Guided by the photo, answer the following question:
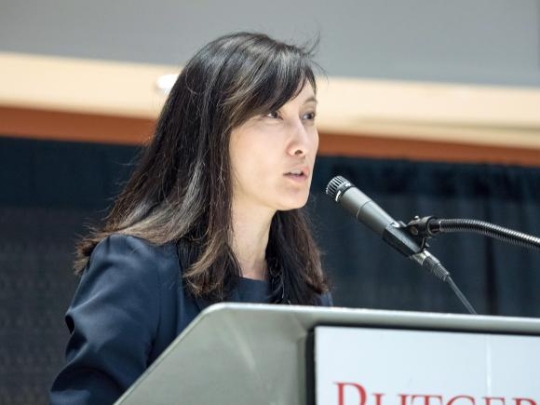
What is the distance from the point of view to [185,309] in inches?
63.7

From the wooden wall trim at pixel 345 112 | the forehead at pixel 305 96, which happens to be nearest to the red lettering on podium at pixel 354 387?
the forehead at pixel 305 96

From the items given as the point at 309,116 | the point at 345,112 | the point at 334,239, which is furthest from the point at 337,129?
the point at 309,116

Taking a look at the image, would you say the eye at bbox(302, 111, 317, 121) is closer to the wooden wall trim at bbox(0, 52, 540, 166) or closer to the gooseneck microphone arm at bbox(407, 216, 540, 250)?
the gooseneck microphone arm at bbox(407, 216, 540, 250)

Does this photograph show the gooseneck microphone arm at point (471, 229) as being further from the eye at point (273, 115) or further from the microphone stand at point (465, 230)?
the eye at point (273, 115)

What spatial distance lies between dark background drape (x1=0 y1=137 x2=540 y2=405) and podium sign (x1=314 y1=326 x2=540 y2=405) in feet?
8.85

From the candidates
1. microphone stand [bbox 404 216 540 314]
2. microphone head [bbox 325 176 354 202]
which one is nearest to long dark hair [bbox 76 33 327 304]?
microphone head [bbox 325 176 354 202]

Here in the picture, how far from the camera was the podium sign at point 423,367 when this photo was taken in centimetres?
108

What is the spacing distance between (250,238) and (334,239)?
231cm

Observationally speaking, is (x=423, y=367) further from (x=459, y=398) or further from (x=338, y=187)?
(x=338, y=187)

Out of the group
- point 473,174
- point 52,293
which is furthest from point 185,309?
point 473,174

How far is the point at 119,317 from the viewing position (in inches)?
58.5

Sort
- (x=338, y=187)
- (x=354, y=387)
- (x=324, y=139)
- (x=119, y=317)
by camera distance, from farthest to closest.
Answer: (x=324, y=139)
(x=338, y=187)
(x=119, y=317)
(x=354, y=387)

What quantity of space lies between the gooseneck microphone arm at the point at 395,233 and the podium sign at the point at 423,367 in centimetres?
46

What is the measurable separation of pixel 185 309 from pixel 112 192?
2277mm
